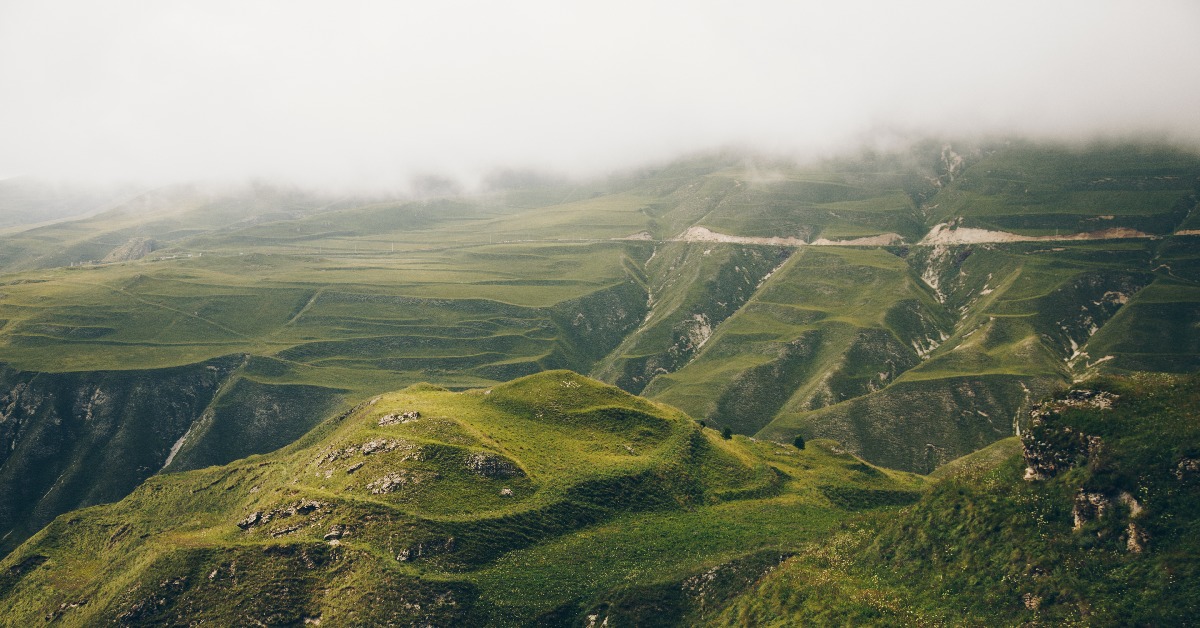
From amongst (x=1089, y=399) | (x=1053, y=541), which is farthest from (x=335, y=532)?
(x=1089, y=399)

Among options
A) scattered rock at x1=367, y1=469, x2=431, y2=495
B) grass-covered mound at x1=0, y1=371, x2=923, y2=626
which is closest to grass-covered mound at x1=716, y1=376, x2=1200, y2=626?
grass-covered mound at x1=0, y1=371, x2=923, y2=626

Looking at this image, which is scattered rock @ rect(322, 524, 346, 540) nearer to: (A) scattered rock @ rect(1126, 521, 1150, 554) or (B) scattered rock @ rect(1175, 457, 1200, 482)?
(A) scattered rock @ rect(1126, 521, 1150, 554)

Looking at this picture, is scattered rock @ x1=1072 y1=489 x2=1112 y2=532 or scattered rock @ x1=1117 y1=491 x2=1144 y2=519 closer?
scattered rock @ x1=1117 y1=491 x2=1144 y2=519

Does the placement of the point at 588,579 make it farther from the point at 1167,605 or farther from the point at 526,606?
the point at 1167,605

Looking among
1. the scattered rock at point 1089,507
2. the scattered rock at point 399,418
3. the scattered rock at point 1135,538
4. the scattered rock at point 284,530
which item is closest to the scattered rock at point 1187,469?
the scattered rock at point 1135,538

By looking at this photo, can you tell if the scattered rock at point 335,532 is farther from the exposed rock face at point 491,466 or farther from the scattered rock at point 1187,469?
the scattered rock at point 1187,469

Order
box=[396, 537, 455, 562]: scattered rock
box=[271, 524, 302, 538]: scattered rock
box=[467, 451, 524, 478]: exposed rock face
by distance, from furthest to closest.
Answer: box=[467, 451, 524, 478]: exposed rock face < box=[271, 524, 302, 538]: scattered rock < box=[396, 537, 455, 562]: scattered rock
